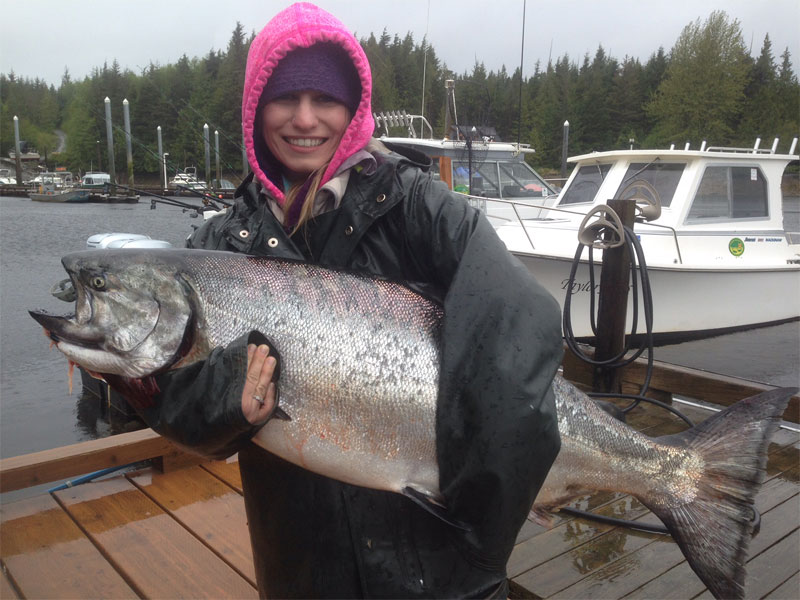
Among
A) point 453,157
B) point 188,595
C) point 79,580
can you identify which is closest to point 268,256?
point 188,595

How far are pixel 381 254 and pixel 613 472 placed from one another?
1034 millimetres

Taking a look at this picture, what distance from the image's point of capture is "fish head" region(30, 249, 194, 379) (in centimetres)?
167

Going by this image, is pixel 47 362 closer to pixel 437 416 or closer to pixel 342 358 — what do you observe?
pixel 342 358

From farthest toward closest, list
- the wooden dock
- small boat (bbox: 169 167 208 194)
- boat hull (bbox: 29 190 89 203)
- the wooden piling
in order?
boat hull (bbox: 29 190 89 203), small boat (bbox: 169 167 208 194), the wooden piling, the wooden dock

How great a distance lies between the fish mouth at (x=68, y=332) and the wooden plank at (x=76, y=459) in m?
2.02

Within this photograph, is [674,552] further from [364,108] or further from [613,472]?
[364,108]

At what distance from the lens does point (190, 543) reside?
122 inches

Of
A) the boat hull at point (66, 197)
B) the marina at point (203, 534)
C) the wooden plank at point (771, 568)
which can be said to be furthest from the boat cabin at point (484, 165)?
the boat hull at point (66, 197)

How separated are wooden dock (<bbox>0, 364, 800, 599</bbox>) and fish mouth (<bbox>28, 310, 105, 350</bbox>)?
1.58 m

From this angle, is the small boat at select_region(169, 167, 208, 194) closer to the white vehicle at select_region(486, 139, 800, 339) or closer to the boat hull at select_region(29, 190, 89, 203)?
the white vehicle at select_region(486, 139, 800, 339)

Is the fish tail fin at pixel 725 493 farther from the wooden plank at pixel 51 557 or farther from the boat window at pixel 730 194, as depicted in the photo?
the boat window at pixel 730 194

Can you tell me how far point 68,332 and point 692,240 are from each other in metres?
9.04

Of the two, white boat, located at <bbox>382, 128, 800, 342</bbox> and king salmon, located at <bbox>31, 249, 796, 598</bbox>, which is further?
white boat, located at <bbox>382, 128, 800, 342</bbox>

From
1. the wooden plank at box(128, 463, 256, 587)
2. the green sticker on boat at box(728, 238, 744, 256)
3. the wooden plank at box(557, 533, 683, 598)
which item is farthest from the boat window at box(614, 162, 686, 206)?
the wooden plank at box(128, 463, 256, 587)
